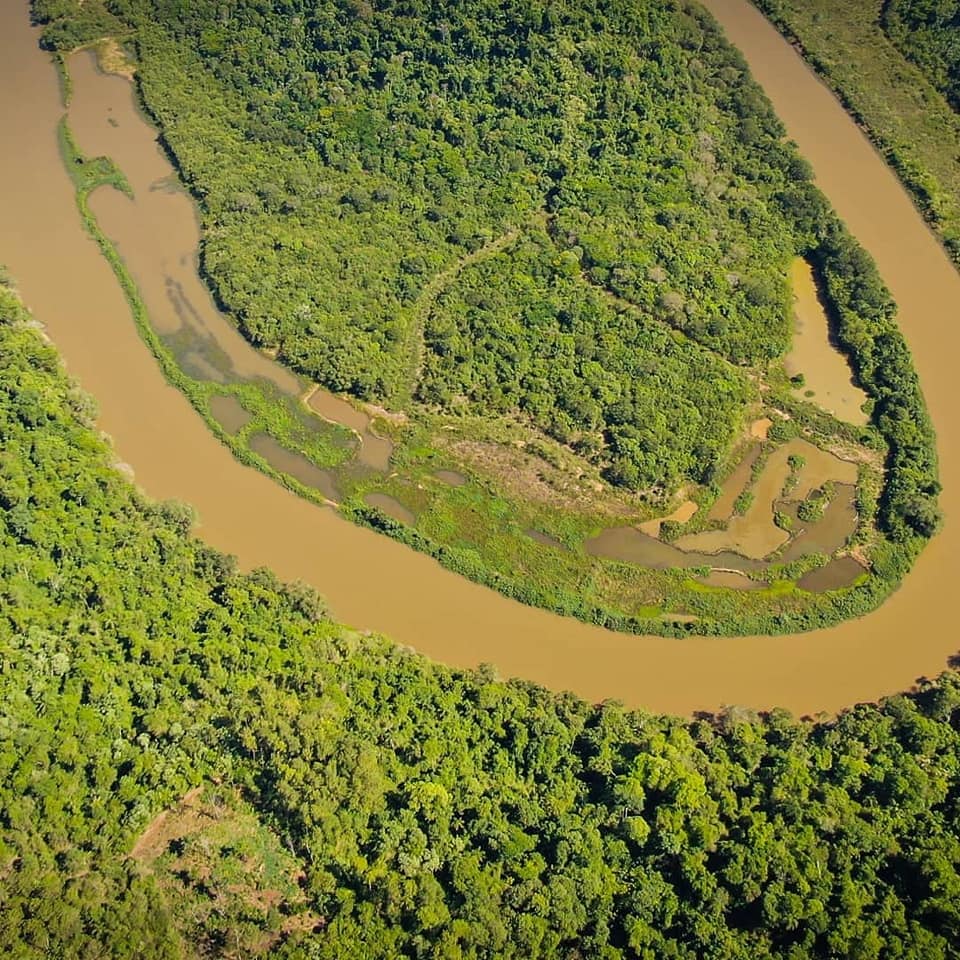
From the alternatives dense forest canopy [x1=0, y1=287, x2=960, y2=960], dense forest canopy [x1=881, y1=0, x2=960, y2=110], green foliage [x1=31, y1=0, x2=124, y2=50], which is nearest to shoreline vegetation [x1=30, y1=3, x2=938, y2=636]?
dense forest canopy [x1=0, y1=287, x2=960, y2=960]

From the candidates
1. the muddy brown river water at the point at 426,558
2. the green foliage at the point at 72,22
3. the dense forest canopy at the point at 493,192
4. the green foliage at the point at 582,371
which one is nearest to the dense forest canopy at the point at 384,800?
the muddy brown river water at the point at 426,558

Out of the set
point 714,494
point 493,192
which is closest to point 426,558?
point 714,494

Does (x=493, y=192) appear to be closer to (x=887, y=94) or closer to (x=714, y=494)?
(x=714, y=494)

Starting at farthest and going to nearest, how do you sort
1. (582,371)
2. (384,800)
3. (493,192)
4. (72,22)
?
(72,22)
(493,192)
(582,371)
(384,800)

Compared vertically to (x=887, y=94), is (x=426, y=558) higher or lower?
lower

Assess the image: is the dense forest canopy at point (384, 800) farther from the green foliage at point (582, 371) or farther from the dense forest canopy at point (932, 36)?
the dense forest canopy at point (932, 36)

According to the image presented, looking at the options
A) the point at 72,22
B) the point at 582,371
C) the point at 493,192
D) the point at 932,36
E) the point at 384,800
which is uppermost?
the point at 932,36
